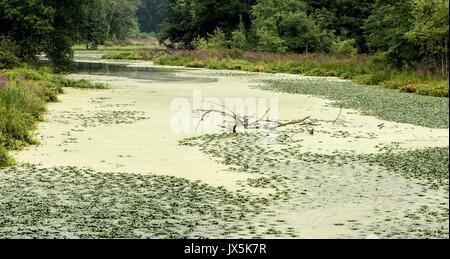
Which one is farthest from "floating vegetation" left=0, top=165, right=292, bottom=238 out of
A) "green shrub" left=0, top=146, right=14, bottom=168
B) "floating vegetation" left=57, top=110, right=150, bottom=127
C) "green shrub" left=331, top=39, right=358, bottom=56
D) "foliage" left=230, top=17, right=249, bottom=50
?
"foliage" left=230, top=17, right=249, bottom=50

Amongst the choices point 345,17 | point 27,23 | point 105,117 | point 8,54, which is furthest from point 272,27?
point 105,117

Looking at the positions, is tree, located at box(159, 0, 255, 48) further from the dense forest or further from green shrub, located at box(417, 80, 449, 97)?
Result: green shrub, located at box(417, 80, 449, 97)

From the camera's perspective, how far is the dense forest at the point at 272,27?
29239mm

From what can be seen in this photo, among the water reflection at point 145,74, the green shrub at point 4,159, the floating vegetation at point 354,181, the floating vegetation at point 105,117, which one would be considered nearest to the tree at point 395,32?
the water reflection at point 145,74

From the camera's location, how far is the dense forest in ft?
95.9

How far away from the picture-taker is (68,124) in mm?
16672

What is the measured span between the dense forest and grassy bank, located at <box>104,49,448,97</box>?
83 centimetres

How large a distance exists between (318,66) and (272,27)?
1096 cm

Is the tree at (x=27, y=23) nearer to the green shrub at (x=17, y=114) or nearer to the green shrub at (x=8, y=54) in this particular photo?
the green shrub at (x=8, y=54)

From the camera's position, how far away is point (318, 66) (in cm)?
4044

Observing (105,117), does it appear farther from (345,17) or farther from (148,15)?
(148,15)

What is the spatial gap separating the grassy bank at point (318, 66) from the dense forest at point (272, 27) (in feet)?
2.72

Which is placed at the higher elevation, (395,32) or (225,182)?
(395,32)
